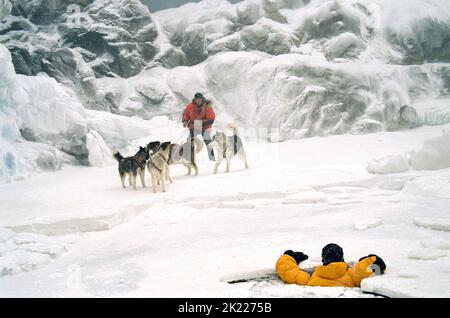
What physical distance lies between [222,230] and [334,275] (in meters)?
1.81

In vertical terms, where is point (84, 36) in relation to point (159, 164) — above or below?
above

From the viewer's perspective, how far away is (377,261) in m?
2.92

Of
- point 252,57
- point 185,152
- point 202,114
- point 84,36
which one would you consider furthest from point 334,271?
point 84,36

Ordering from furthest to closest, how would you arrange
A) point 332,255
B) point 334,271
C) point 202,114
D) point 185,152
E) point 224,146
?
point 202,114 < point 224,146 < point 185,152 < point 332,255 < point 334,271

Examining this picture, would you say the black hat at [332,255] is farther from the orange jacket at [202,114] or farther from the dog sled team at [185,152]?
the orange jacket at [202,114]

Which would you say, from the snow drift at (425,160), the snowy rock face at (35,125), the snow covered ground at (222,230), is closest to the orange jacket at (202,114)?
the snow covered ground at (222,230)

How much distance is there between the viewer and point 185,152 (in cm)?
748

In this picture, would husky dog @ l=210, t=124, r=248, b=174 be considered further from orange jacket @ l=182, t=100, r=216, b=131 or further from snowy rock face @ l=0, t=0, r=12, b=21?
snowy rock face @ l=0, t=0, r=12, b=21

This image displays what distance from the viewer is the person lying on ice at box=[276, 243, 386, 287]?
2.84 metres

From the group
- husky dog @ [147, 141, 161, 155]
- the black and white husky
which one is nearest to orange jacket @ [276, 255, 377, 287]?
husky dog @ [147, 141, 161, 155]

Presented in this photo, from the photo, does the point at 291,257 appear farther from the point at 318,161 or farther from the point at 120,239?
the point at 318,161

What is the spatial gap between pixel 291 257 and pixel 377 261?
61cm

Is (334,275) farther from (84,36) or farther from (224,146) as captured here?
(84,36)

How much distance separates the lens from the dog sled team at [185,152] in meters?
6.54
